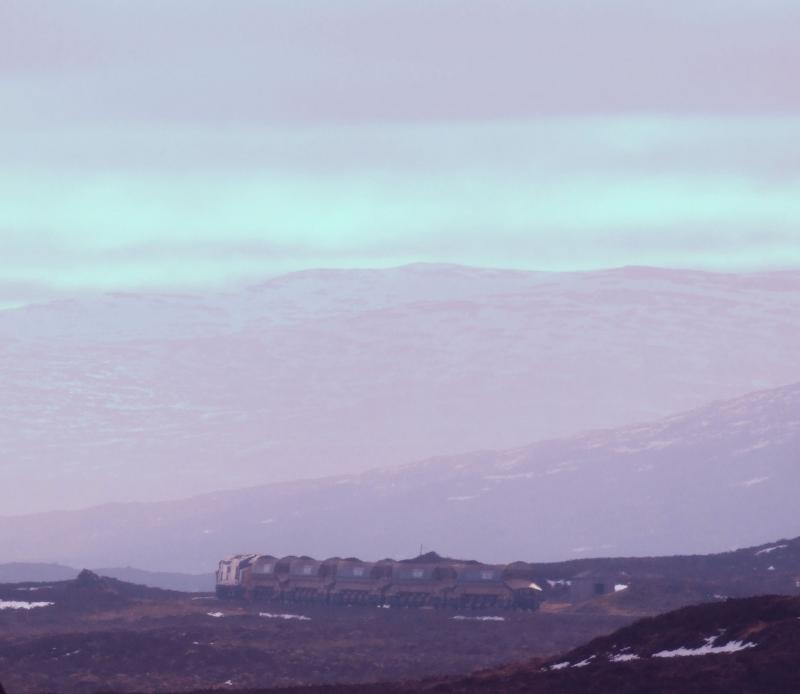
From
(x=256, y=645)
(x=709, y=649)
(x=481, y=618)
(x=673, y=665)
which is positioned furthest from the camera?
(x=481, y=618)

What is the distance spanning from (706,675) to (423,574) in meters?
95.5

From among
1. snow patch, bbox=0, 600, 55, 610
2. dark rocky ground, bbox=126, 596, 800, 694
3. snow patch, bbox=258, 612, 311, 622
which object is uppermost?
snow patch, bbox=0, 600, 55, 610

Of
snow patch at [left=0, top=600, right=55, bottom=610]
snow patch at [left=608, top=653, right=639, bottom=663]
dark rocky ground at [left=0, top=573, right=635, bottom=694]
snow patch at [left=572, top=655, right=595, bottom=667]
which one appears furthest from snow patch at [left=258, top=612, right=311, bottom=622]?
snow patch at [left=608, top=653, right=639, bottom=663]

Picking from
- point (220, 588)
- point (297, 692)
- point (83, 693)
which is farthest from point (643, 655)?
point (220, 588)

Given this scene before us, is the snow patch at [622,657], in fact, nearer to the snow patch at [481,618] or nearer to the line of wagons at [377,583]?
the snow patch at [481,618]

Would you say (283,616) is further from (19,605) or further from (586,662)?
(586,662)

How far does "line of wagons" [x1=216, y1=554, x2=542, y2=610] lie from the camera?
140 metres

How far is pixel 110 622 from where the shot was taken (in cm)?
13362

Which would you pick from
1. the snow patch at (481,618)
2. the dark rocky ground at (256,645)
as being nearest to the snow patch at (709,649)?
the dark rocky ground at (256,645)

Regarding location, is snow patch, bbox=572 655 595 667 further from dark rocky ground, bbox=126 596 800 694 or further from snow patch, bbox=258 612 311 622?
snow patch, bbox=258 612 311 622

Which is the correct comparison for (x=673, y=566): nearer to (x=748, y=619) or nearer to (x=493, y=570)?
(x=493, y=570)

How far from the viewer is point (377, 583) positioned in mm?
149500

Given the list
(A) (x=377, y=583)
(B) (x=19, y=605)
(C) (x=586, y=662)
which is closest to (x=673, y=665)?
(C) (x=586, y=662)

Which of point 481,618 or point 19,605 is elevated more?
point 19,605
